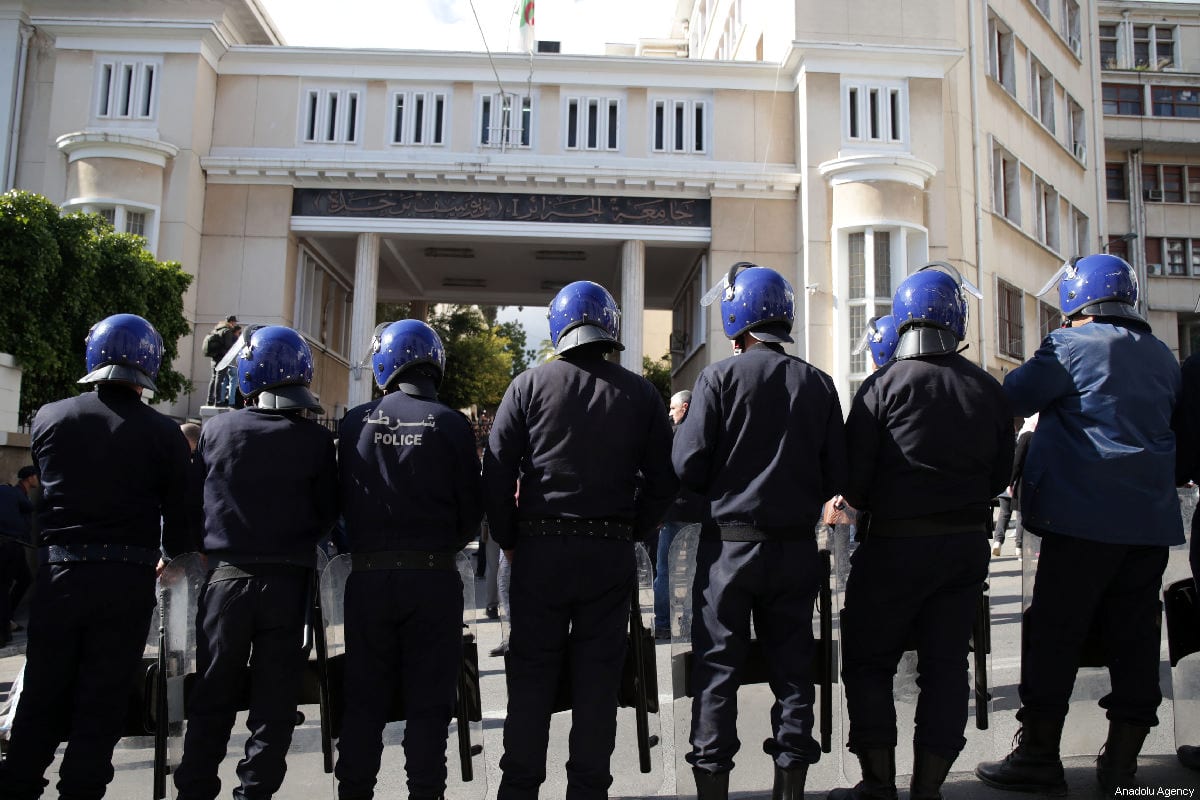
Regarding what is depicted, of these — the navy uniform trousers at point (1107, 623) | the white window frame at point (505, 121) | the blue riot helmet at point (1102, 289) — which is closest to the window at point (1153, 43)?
the white window frame at point (505, 121)

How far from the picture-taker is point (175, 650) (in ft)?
14.5

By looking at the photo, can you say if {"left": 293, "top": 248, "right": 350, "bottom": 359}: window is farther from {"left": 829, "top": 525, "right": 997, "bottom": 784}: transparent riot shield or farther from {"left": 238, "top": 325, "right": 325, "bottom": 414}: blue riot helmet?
{"left": 829, "top": 525, "right": 997, "bottom": 784}: transparent riot shield

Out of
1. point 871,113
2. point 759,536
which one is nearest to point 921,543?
point 759,536

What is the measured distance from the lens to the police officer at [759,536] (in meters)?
3.85

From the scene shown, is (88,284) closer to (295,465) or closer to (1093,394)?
(295,465)

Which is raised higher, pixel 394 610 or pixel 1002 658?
pixel 394 610

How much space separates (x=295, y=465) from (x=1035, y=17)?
98.7ft

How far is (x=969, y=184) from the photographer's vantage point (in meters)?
23.0

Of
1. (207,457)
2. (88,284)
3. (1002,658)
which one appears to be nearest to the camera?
(207,457)

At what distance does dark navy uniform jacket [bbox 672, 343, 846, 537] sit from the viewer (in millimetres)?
3973

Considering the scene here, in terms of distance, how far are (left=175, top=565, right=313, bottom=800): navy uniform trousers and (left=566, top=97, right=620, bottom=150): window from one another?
1962 cm

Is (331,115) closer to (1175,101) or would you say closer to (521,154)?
(521,154)

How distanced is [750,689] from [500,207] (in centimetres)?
1876

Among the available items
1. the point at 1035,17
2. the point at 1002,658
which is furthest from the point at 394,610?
the point at 1035,17
